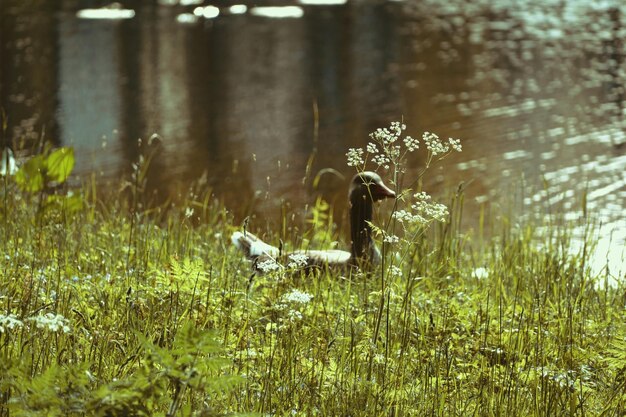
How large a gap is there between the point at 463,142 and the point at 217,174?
122 inches

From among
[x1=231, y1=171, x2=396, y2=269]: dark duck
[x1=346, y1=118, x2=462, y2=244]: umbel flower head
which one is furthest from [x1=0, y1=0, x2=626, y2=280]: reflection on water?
[x1=346, y1=118, x2=462, y2=244]: umbel flower head

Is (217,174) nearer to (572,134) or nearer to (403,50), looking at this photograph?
(572,134)

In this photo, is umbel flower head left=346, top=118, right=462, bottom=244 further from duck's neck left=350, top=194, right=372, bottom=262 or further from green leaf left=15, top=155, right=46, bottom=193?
green leaf left=15, top=155, right=46, bottom=193

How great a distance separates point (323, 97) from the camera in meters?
14.4

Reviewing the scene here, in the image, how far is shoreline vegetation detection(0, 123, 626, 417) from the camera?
2375mm

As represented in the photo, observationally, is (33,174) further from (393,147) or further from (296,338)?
(393,147)

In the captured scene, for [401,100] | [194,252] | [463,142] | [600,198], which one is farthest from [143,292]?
[401,100]

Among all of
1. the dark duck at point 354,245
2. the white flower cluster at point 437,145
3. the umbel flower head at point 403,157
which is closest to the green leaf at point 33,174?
the dark duck at point 354,245

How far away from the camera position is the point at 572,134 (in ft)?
38.4

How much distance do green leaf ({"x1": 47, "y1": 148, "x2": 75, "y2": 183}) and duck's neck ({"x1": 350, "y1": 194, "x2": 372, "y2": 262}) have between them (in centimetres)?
159

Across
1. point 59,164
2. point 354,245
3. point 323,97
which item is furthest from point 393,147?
point 323,97

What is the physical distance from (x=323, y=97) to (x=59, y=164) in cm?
922

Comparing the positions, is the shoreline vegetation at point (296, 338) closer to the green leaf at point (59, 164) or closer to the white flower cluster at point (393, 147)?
the white flower cluster at point (393, 147)

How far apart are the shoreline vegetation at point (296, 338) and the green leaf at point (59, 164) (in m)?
0.48
